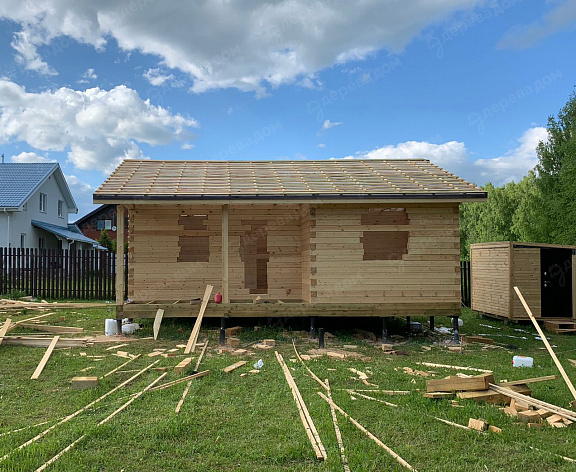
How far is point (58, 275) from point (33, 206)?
1113 cm

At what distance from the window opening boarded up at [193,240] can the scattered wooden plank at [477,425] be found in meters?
9.14

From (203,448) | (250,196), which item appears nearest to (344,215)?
(250,196)

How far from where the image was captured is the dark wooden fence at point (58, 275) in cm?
1903

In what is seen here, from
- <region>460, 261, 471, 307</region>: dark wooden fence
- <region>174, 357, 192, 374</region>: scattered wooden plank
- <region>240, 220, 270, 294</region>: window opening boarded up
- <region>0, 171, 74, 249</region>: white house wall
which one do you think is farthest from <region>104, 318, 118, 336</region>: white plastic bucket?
<region>0, 171, 74, 249</region>: white house wall

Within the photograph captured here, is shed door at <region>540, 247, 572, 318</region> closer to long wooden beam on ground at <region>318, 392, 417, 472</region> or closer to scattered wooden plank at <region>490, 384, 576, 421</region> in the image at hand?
scattered wooden plank at <region>490, 384, 576, 421</region>

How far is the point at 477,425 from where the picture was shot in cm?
522

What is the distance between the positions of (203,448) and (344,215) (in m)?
7.53

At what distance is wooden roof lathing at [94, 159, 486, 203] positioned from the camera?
428 inches

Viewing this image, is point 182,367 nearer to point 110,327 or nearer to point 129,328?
point 129,328

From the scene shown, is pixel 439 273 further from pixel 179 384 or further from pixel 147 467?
pixel 147 467

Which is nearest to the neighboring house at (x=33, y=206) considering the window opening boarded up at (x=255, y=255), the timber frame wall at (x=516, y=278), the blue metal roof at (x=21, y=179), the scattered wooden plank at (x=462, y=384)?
the blue metal roof at (x=21, y=179)

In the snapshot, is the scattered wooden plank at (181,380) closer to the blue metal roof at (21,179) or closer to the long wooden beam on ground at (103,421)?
the long wooden beam on ground at (103,421)

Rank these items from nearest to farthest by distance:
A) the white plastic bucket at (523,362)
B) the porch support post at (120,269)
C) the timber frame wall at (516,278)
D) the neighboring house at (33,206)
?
the white plastic bucket at (523,362)
the porch support post at (120,269)
the timber frame wall at (516,278)
the neighboring house at (33,206)

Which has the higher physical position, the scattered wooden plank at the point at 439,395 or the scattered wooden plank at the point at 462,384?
the scattered wooden plank at the point at 462,384
